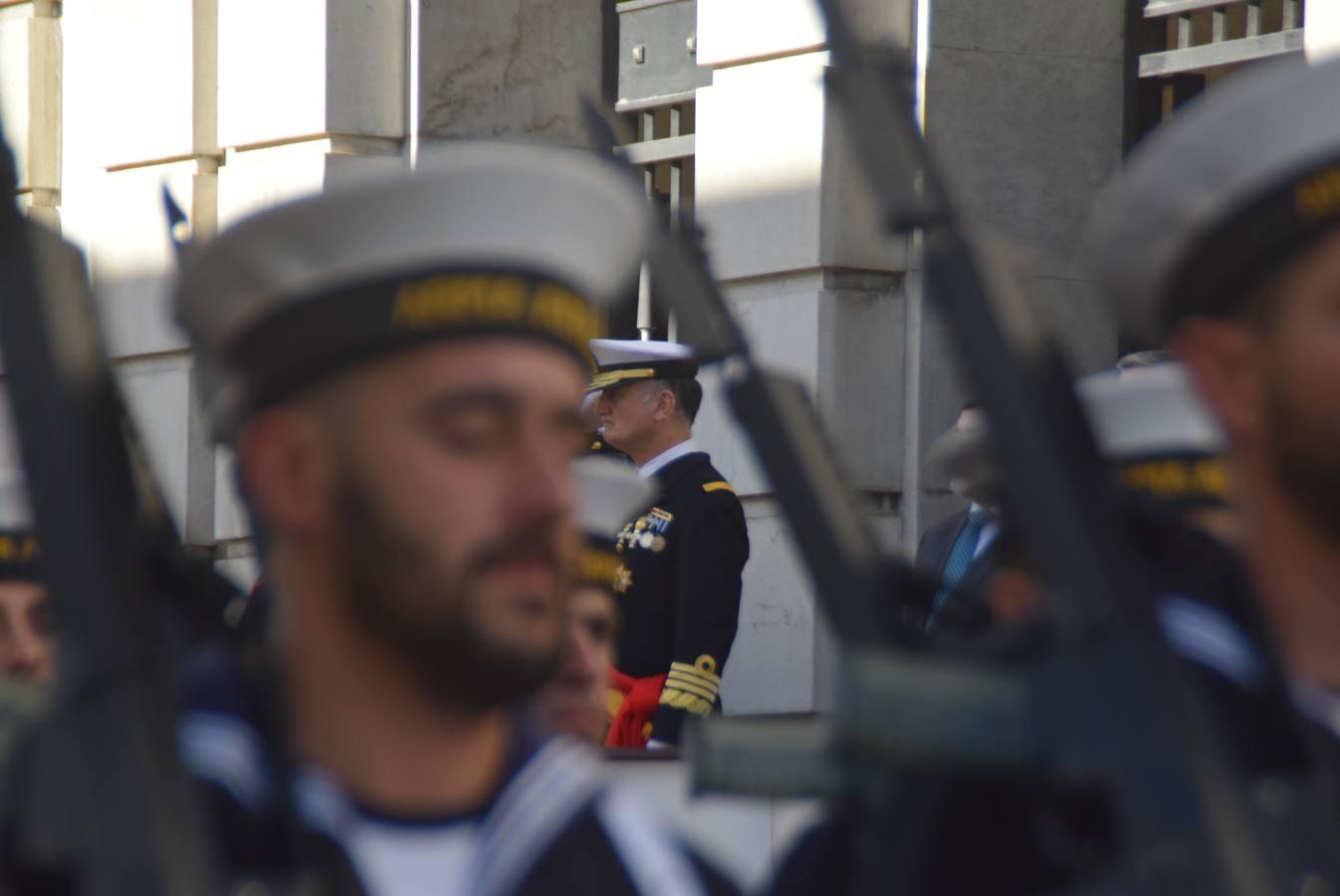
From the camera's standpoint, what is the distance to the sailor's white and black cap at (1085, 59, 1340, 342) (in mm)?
2375

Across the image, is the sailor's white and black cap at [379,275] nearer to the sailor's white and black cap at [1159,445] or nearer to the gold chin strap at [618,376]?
the sailor's white and black cap at [1159,445]

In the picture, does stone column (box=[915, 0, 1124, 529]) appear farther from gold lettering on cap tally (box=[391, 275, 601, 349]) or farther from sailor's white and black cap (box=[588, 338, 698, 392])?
gold lettering on cap tally (box=[391, 275, 601, 349])

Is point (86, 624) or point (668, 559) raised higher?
point (86, 624)

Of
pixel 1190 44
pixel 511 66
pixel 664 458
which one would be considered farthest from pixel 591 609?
pixel 511 66

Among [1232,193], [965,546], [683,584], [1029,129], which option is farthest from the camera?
[1029,129]

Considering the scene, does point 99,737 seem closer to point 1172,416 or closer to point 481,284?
point 481,284

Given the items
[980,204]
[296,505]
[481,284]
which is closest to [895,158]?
[481,284]

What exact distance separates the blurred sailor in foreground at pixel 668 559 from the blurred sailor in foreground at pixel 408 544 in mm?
4303

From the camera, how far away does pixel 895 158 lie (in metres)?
2.60

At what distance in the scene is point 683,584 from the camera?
22.7 ft

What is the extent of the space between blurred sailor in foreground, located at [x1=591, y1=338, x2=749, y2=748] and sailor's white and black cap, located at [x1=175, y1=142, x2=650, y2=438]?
4.30 m

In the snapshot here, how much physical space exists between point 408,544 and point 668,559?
463 centimetres

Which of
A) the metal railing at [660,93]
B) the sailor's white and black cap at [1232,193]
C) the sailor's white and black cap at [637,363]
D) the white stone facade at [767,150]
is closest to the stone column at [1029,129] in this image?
the white stone facade at [767,150]

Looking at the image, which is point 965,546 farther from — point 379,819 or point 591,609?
point 379,819
